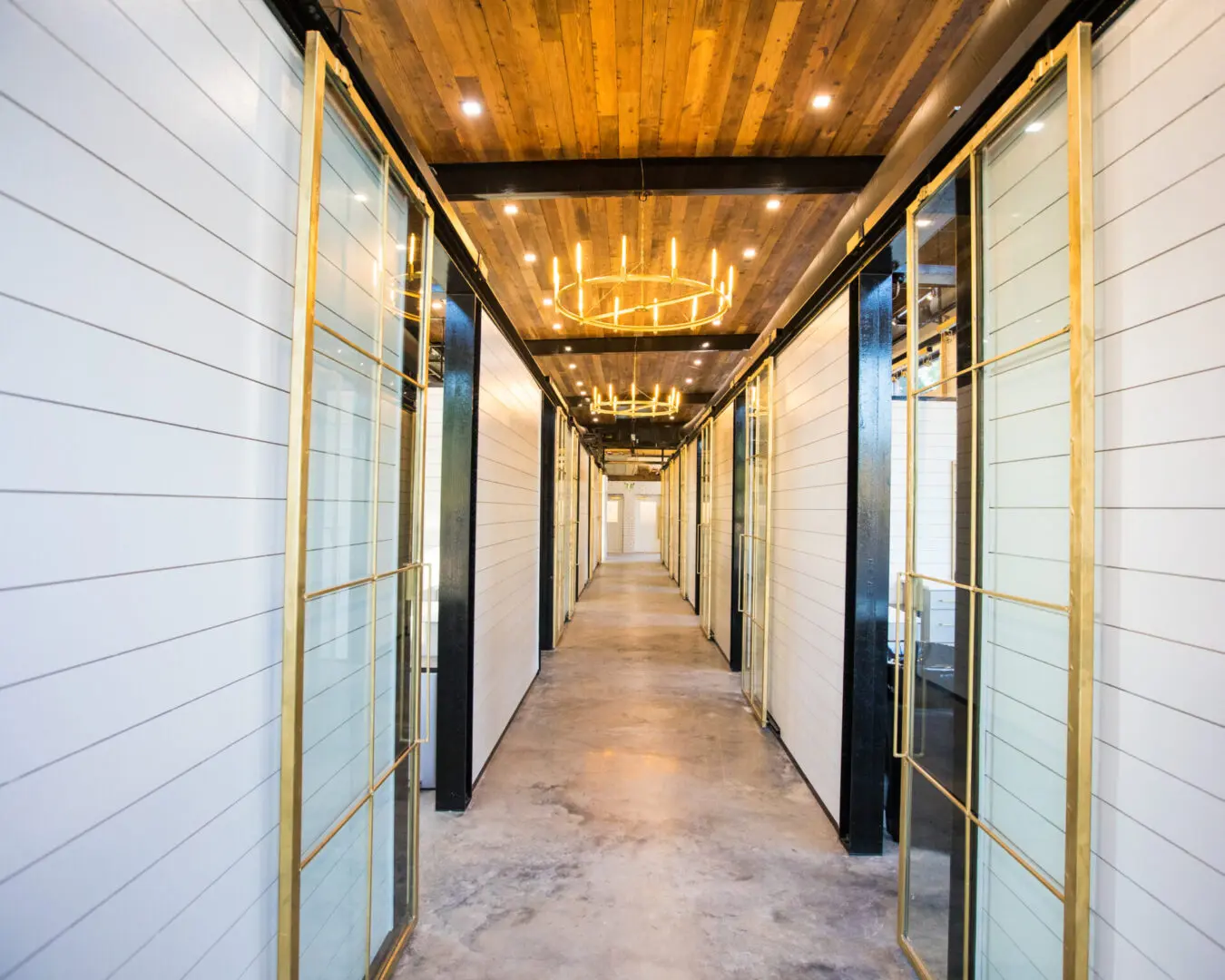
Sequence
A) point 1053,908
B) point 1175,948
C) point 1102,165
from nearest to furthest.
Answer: point 1175,948 → point 1102,165 → point 1053,908

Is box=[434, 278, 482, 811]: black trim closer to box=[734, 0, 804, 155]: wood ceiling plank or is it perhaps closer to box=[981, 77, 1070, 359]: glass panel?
box=[734, 0, 804, 155]: wood ceiling plank

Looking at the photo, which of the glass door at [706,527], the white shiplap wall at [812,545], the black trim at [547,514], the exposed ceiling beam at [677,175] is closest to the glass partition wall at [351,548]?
the exposed ceiling beam at [677,175]

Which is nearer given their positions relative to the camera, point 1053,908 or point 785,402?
point 1053,908

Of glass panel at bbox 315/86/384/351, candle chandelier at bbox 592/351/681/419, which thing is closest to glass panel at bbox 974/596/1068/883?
glass panel at bbox 315/86/384/351

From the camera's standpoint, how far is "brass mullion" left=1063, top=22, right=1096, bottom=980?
141 cm

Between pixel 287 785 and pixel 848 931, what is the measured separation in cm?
238

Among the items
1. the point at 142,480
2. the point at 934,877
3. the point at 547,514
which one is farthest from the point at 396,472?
the point at 547,514

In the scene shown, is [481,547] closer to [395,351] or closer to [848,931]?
[395,351]

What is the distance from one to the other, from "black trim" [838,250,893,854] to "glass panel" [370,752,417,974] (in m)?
2.20

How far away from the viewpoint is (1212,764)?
1.15 meters

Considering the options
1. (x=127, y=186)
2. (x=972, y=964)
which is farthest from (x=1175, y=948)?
(x=127, y=186)

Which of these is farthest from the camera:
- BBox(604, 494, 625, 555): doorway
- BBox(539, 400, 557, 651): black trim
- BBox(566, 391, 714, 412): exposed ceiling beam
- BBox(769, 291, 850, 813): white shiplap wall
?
BBox(604, 494, 625, 555): doorway

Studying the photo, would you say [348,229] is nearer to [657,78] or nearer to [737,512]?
[657,78]

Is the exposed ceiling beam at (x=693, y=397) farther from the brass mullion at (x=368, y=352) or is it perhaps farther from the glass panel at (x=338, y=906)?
the glass panel at (x=338, y=906)
